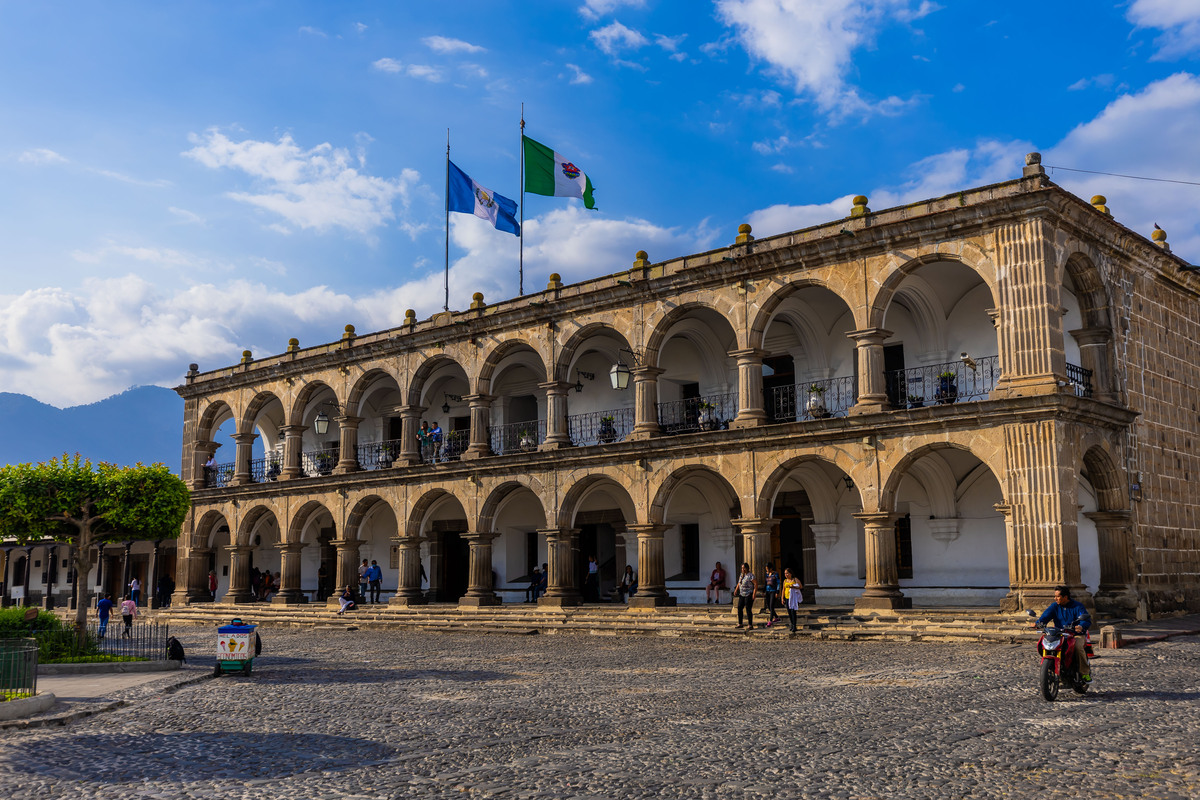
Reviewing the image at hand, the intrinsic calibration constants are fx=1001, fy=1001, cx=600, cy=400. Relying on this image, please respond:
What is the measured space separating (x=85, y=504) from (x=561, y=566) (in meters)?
10.7

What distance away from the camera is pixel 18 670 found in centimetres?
987

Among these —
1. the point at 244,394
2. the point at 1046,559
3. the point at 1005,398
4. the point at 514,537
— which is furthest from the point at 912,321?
the point at 244,394

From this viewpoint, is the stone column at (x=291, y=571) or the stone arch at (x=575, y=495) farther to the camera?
the stone column at (x=291, y=571)

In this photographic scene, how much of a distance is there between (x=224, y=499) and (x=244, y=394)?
11.3ft

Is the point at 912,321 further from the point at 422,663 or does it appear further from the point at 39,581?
the point at 39,581

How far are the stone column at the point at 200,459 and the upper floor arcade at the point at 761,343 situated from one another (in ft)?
7.04

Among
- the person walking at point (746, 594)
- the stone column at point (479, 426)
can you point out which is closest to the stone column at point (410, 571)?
the stone column at point (479, 426)

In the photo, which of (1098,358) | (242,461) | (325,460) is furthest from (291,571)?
(1098,358)

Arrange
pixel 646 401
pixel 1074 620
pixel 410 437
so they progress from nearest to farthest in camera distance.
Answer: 1. pixel 1074 620
2. pixel 646 401
3. pixel 410 437

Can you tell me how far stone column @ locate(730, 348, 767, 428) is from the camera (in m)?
20.7

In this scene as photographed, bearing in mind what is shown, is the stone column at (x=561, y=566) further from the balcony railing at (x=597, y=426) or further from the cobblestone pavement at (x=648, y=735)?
the cobblestone pavement at (x=648, y=735)

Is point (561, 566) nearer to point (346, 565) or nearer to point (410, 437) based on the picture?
point (410, 437)

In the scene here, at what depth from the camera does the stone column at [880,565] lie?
18.1 metres

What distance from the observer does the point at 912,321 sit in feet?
70.3
